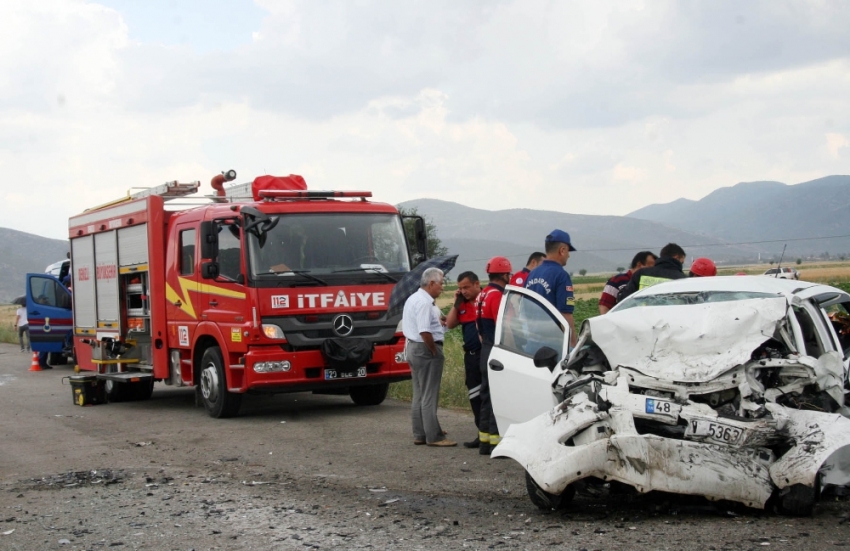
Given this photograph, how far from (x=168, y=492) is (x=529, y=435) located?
121 inches

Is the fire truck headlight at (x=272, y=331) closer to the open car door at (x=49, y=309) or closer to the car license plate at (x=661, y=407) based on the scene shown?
the car license plate at (x=661, y=407)

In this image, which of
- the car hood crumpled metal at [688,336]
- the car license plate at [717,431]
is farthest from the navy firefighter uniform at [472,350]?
the car license plate at [717,431]

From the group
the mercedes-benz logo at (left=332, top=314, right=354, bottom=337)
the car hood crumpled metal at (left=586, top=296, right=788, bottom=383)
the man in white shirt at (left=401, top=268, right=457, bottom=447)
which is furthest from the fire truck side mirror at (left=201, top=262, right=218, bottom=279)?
the car hood crumpled metal at (left=586, top=296, right=788, bottom=383)

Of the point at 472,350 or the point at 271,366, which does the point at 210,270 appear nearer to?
the point at 271,366

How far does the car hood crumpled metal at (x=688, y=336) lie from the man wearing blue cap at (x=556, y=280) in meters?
1.57

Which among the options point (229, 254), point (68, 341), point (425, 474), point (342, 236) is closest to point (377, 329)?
point (342, 236)

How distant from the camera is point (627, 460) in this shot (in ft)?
18.7

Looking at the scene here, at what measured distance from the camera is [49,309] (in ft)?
75.3

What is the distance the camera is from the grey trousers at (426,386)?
30.8 feet

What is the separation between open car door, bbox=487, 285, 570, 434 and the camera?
7.29m

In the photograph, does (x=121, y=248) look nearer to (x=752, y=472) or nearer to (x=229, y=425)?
(x=229, y=425)

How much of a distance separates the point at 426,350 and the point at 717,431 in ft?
13.9

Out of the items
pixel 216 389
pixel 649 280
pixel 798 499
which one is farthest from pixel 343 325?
pixel 798 499

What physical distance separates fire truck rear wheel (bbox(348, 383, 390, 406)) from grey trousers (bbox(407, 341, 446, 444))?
3661 mm
